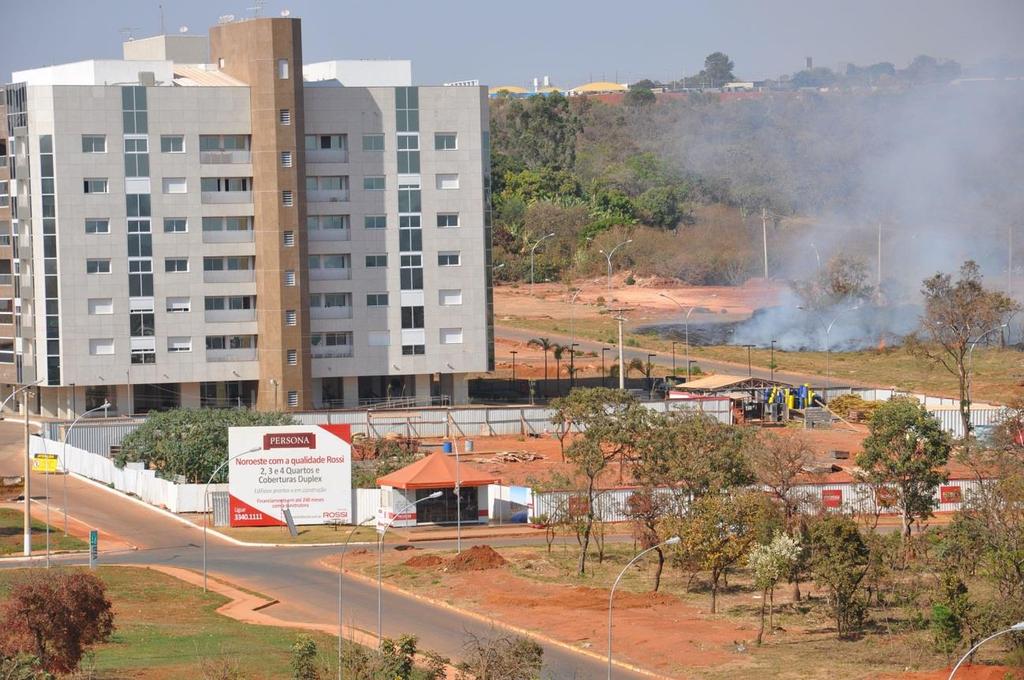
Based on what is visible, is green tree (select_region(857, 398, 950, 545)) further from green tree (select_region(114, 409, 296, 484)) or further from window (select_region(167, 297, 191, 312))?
window (select_region(167, 297, 191, 312))

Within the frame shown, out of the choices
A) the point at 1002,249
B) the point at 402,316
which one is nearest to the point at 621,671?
the point at 402,316

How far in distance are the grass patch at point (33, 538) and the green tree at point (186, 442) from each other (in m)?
7.24

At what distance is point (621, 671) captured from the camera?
1842 inches

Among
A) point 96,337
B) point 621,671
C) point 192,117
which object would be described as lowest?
point 621,671

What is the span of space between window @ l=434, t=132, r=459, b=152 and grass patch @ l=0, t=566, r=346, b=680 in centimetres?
4581

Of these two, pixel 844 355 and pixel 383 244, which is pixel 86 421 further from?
pixel 844 355

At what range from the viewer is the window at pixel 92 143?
95750mm

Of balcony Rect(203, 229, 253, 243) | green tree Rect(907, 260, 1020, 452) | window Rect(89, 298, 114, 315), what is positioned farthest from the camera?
green tree Rect(907, 260, 1020, 452)

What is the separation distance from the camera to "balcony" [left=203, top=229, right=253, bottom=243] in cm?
9850

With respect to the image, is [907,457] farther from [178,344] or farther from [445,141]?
[178,344]

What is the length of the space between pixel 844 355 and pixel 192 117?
5532 centimetres

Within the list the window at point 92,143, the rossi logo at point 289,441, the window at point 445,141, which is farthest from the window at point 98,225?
the rossi logo at point 289,441

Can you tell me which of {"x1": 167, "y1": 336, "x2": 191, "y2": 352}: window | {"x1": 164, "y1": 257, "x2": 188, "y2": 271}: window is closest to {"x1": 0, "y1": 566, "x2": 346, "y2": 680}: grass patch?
{"x1": 167, "y1": 336, "x2": 191, "y2": 352}: window

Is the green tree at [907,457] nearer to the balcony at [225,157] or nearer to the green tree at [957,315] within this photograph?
the green tree at [957,315]
